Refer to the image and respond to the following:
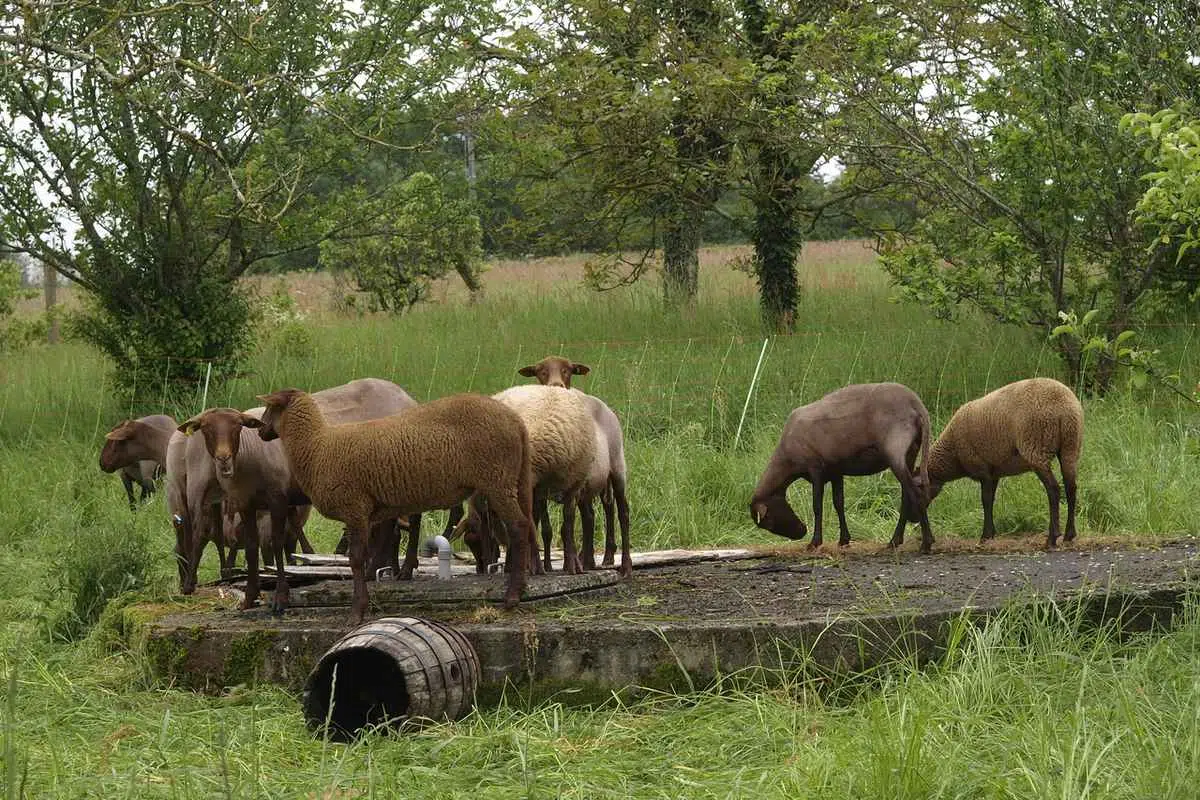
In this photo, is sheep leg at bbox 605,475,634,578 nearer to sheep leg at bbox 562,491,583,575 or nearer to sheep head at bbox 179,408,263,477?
sheep leg at bbox 562,491,583,575

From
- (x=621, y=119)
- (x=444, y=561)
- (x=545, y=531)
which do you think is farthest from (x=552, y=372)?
(x=621, y=119)

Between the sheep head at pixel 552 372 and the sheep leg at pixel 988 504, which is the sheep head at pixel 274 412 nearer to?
the sheep head at pixel 552 372

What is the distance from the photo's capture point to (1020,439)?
8.15 m

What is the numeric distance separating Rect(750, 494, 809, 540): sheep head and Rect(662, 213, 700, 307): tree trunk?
1012cm

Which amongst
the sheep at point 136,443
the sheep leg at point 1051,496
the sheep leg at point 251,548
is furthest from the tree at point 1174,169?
the sheep at point 136,443

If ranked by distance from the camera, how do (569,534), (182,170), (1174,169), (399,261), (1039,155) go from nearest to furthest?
(1174,169)
(569,534)
(1039,155)
(182,170)
(399,261)

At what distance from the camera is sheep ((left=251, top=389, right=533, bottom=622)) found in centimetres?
620

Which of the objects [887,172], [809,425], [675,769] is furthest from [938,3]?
[675,769]

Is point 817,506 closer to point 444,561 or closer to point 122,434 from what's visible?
point 444,561

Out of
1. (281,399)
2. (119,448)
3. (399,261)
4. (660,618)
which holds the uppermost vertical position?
(399,261)

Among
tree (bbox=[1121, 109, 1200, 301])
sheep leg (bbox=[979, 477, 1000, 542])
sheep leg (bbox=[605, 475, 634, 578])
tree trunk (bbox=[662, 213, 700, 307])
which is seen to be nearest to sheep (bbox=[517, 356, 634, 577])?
sheep leg (bbox=[605, 475, 634, 578])

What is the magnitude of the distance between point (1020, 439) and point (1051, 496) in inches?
14.8

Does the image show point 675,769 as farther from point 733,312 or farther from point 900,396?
point 733,312

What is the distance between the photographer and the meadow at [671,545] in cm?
474
